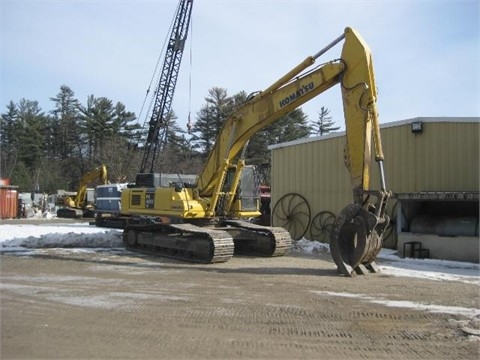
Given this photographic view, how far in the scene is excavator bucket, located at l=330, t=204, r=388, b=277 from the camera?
11.3 metres

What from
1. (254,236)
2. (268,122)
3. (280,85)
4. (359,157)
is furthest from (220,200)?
(359,157)

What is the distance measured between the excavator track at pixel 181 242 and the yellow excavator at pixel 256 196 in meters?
0.03

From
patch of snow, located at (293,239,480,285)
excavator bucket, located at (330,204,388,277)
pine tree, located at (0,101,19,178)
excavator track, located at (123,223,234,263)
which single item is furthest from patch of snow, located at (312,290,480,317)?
pine tree, located at (0,101,19,178)

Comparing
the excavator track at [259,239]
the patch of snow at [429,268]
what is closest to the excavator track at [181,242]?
the excavator track at [259,239]

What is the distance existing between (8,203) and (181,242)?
31682mm

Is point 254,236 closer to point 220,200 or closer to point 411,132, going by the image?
point 220,200

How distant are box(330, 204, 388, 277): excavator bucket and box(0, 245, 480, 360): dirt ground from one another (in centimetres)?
39

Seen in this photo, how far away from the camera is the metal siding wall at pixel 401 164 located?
16078mm

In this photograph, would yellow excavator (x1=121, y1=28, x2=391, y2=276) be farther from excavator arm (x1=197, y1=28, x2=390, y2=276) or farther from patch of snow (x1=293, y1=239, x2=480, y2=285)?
patch of snow (x1=293, y1=239, x2=480, y2=285)

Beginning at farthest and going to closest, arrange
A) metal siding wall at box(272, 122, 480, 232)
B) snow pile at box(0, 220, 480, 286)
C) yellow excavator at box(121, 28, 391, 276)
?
metal siding wall at box(272, 122, 480, 232) → snow pile at box(0, 220, 480, 286) → yellow excavator at box(121, 28, 391, 276)

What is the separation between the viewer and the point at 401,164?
17406 mm

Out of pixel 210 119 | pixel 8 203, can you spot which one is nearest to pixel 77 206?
pixel 8 203

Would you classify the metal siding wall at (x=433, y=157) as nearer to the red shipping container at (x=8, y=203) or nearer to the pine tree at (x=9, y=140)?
the red shipping container at (x=8, y=203)

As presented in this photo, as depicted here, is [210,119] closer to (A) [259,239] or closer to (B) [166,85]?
(B) [166,85]
